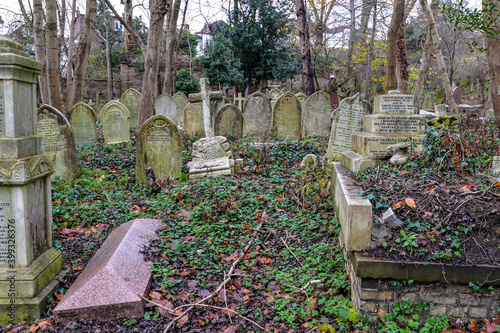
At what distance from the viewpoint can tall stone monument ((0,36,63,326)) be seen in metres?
3.17

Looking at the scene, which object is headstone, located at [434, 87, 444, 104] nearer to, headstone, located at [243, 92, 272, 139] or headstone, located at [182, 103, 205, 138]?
headstone, located at [243, 92, 272, 139]

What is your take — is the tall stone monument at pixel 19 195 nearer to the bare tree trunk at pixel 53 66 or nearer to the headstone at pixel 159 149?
the headstone at pixel 159 149

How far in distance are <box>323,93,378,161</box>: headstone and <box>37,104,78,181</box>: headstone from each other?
229 inches

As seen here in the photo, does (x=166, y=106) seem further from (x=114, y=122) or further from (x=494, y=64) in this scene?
(x=494, y=64)

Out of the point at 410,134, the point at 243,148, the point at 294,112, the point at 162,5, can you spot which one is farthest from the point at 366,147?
the point at 162,5

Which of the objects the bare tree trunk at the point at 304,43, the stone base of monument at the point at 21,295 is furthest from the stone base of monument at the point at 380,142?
the bare tree trunk at the point at 304,43

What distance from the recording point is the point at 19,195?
3.25 meters

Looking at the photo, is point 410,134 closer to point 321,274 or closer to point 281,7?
point 321,274

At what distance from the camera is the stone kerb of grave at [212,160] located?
7.36 meters

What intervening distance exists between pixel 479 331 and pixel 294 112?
8.86m

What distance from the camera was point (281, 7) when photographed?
66.1 ft

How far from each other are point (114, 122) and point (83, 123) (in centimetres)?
85

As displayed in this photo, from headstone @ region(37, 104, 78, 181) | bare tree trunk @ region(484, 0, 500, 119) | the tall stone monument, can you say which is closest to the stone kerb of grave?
headstone @ region(37, 104, 78, 181)

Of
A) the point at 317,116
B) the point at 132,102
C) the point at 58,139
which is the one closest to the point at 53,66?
the point at 58,139
